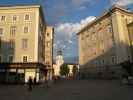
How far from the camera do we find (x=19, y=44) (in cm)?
4278

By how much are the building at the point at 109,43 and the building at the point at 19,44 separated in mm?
20750

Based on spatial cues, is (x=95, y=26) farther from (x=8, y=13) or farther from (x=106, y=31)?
(x=8, y=13)

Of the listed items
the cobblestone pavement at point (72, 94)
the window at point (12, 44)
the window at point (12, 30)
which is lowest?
the cobblestone pavement at point (72, 94)

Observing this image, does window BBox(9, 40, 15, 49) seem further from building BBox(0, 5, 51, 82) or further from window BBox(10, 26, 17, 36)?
window BBox(10, 26, 17, 36)

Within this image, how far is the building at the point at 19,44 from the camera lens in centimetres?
4053

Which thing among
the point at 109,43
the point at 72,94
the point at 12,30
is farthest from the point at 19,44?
the point at 109,43

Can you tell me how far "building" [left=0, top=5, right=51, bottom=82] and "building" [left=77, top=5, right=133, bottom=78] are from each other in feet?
68.1

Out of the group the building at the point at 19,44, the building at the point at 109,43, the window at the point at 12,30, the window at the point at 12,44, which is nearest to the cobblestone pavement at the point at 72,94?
the building at the point at 19,44

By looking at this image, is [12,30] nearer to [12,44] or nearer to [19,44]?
[12,44]

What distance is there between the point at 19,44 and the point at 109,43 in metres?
28.4

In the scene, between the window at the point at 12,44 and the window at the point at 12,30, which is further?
the window at the point at 12,30

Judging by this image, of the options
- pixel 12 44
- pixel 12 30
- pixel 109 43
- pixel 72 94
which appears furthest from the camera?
pixel 109 43

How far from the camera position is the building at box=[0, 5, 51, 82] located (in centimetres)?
4053

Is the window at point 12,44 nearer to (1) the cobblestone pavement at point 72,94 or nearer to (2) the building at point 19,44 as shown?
(2) the building at point 19,44
